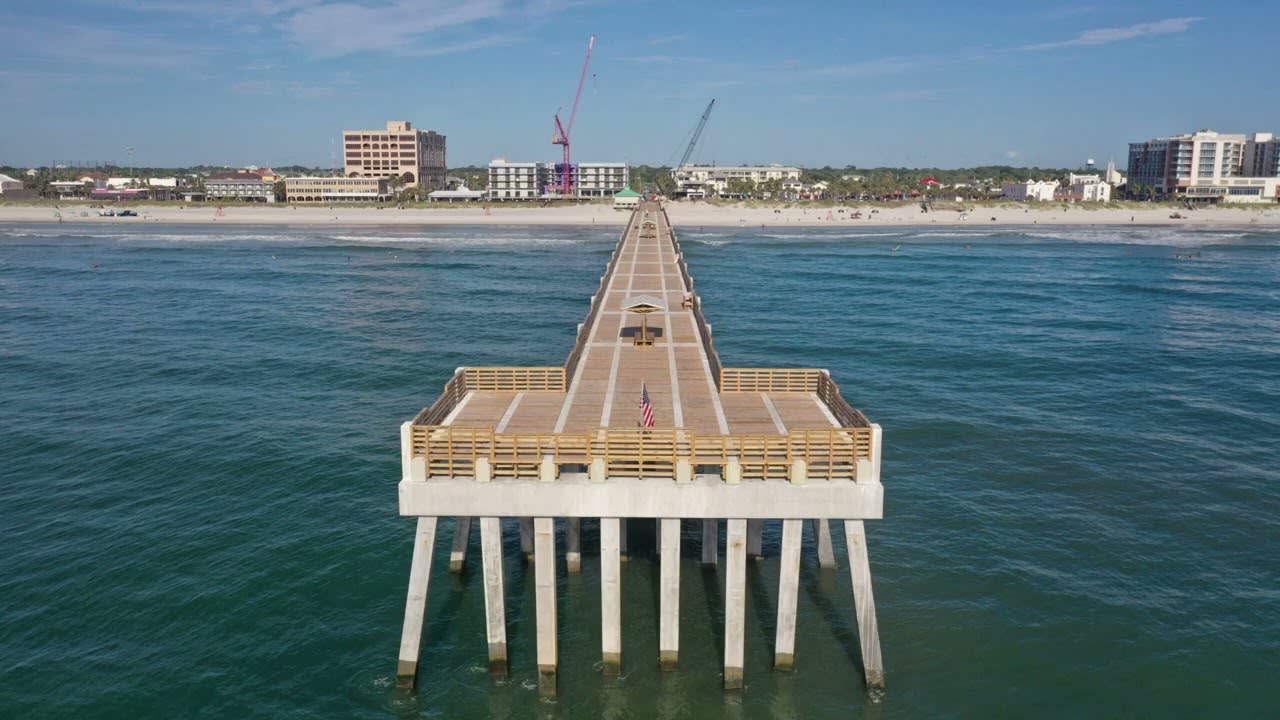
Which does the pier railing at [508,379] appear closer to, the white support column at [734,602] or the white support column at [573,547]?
the white support column at [573,547]

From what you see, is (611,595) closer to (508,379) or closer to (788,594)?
(788,594)

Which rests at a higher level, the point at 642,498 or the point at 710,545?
the point at 642,498

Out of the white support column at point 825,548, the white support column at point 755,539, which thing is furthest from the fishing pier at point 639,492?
the white support column at point 755,539

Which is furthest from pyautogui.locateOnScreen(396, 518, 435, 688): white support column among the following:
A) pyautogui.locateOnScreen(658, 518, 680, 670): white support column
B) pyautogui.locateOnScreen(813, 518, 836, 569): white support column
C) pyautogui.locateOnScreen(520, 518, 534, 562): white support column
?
pyautogui.locateOnScreen(813, 518, 836, 569): white support column

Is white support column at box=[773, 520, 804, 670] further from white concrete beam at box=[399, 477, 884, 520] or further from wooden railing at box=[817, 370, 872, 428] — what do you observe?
wooden railing at box=[817, 370, 872, 428]

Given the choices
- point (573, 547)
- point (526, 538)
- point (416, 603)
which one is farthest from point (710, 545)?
point (416, 603)

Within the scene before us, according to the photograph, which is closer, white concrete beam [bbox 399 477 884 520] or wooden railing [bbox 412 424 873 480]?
white concrete beam [bbox 399 477 884 520]
